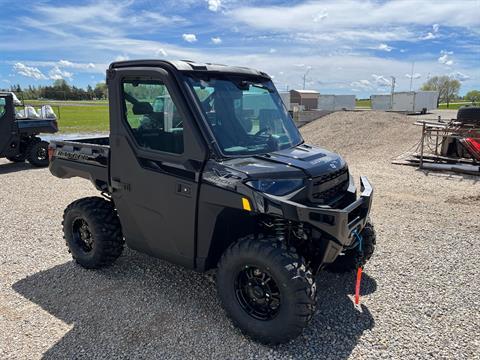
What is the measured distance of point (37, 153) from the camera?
1156 centimetres

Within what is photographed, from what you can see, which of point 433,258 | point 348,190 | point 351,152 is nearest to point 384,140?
point 351,152

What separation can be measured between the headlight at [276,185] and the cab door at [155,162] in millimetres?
523

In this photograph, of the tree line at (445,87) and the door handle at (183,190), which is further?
the tree line at (445,87)

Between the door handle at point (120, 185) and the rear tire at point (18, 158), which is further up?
the door handle at point (120, 185)

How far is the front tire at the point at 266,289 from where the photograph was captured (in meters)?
2.98

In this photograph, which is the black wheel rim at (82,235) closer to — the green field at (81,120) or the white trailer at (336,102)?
the green field at (81,120)

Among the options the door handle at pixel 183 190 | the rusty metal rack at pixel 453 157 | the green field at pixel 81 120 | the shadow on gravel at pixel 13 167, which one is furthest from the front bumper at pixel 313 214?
the shadow on gravel at pixel 13 167

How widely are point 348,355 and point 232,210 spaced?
58.1 inches

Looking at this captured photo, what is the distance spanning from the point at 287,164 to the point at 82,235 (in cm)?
270

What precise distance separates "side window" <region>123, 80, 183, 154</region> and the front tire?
108cm

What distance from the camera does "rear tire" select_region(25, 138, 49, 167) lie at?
1142cm

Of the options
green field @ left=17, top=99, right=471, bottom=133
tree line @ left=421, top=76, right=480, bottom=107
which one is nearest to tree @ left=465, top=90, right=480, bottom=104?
tree line @ left=421, top=76, right=480, bottom=107

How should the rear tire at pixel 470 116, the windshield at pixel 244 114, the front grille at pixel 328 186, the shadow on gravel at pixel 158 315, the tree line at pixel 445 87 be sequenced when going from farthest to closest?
the tree line at pixel 445 87 → the rear tire at pixel 470 116 → the windshield at pixel 244 114 → the front grille at pixel 328 186 → the shadow on gravel at pixel 158 315

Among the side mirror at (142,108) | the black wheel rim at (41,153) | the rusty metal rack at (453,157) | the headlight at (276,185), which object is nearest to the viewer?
the headlight at (276,185)
